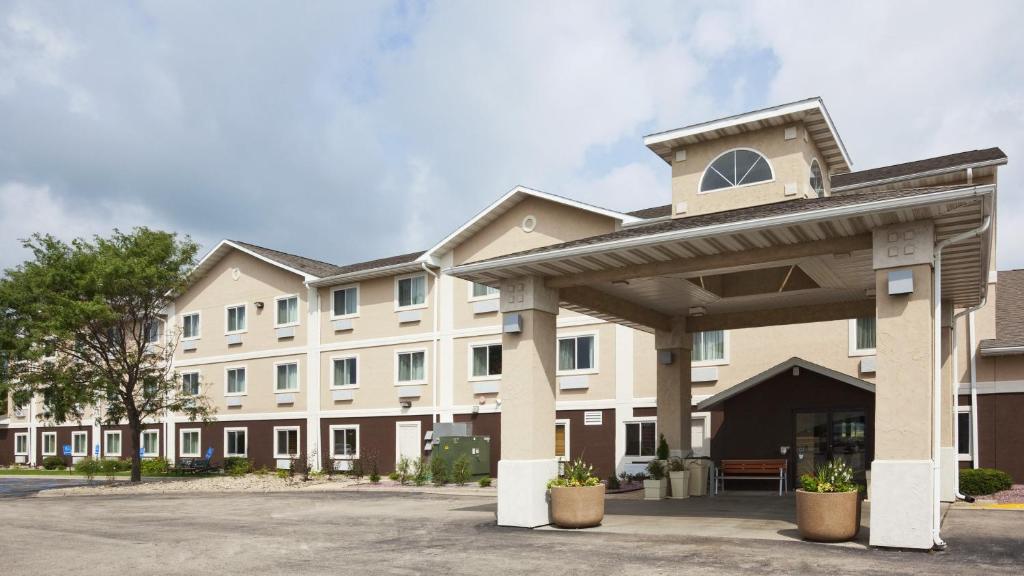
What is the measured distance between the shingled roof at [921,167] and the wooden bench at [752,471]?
8.03 m

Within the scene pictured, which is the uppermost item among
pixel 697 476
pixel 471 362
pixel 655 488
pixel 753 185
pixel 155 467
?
pixel 753 185

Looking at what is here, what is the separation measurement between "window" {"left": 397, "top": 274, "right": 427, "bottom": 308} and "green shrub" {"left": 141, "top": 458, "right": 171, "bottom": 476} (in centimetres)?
1462

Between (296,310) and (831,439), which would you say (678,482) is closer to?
(831,439)

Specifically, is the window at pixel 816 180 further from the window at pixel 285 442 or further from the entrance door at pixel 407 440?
the window at pixel 285 442

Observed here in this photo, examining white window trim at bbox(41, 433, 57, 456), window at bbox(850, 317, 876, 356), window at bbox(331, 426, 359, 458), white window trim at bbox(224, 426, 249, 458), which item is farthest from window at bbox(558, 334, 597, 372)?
white window trim at bbox(41, 433, 57, 456)

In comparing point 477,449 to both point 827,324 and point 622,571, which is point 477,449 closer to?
point 827,324

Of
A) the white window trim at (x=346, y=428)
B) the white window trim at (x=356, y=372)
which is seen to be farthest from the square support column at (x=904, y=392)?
the white window trim at (x=356, y=372)

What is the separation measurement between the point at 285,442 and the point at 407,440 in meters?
6.83

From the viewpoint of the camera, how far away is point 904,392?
11.9 meters

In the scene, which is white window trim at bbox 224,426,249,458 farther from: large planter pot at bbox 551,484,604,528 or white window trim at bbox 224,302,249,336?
large planter pot at bbox 551,484,604,528

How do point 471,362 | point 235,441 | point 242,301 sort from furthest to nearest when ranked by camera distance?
point 242,301, point 235,441, point 471,362

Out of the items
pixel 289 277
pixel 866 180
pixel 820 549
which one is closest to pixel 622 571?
pixel 820 549

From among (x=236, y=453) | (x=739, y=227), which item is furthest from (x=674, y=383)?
(x=236, y=453)

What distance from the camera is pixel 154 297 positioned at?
33.3 metres
